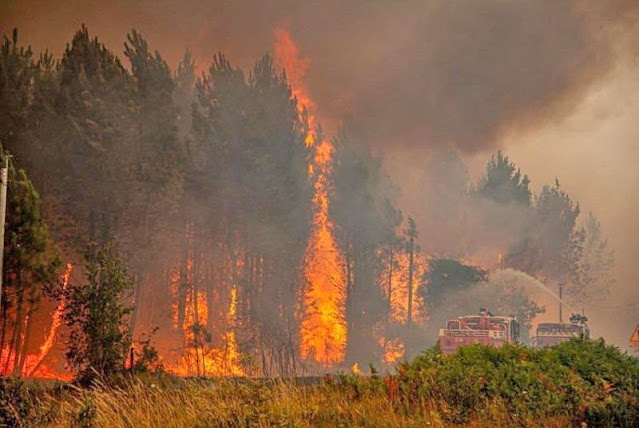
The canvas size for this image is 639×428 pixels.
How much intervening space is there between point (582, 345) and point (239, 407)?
663 cm

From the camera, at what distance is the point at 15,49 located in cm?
3141

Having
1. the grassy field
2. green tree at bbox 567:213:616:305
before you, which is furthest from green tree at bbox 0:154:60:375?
green tree at bbox 567:213:616:305

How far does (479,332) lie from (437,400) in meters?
18.2

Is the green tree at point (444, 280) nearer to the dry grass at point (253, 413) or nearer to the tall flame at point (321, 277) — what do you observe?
the tall flame at point (321, 277)

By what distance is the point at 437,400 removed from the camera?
1046 cm

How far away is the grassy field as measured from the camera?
30.1ft

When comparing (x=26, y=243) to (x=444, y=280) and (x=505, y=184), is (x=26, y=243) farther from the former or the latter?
(x=505, y=184)

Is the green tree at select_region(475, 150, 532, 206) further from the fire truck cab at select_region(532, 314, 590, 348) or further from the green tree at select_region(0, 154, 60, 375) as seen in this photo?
the green tree at select_region(0, 154, 60, 375)

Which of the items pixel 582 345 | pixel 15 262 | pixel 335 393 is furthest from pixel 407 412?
pixel 15 262

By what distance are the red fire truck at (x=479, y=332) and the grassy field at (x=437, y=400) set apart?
618 inches

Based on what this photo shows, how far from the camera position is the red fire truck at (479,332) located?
27734 millimetres

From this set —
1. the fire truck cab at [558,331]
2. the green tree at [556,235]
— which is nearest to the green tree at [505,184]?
the green tree at [556,235]

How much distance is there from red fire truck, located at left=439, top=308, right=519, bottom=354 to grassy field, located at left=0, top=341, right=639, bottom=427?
15689mm

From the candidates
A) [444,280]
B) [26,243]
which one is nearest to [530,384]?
[26,243]
